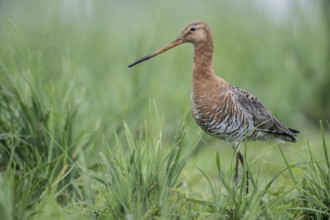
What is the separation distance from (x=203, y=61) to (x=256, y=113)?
2.19 ft

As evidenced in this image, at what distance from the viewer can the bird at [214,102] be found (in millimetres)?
5480

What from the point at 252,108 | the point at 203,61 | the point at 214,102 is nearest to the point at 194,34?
the point at 203,61

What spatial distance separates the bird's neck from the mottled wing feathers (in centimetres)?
28

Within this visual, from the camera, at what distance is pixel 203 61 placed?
5.69 meters

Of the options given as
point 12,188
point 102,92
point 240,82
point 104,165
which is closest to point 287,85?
point 240,82

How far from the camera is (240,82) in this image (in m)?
8.75

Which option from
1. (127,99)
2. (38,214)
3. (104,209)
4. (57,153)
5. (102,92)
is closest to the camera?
(38,214)

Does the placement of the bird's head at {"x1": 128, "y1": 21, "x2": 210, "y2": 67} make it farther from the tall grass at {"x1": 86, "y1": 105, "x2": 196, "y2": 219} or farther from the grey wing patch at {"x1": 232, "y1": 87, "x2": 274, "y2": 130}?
the tall grass at {"x1": 86, "y1": 105, "x2": 196, "y2": 219}

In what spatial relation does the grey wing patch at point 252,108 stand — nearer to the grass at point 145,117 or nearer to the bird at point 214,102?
the bird at point 214,102

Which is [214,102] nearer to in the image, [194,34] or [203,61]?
[203,61]

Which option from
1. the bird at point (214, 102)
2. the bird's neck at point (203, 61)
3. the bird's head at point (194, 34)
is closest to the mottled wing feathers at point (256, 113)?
the bird at point (214, 102)

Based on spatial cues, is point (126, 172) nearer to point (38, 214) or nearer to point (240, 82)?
point (38, 214)

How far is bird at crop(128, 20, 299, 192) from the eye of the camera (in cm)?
548

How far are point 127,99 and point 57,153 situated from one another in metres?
1.83
